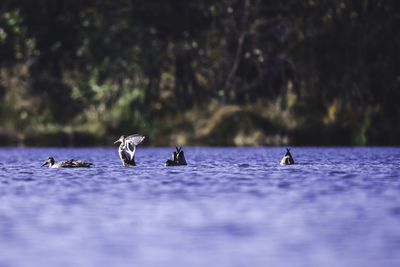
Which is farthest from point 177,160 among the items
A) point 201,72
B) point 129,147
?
point 201,72

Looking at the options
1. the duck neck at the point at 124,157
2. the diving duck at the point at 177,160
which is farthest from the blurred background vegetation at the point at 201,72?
the duck neck at the point at 124,157

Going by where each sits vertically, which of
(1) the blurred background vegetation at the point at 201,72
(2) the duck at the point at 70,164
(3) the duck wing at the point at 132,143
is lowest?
(2) the duck at the point at 70,164

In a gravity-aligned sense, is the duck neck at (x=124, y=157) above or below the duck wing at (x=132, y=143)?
below

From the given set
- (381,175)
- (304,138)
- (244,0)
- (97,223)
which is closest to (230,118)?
(304,138)

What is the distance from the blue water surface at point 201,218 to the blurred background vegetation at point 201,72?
72.9 feet

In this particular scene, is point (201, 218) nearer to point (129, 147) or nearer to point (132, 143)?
point (132, 143)

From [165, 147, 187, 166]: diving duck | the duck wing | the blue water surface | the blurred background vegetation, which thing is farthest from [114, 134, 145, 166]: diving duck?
the blurred background vegetation

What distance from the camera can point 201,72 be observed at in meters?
48.3

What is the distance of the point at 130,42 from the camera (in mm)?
50156

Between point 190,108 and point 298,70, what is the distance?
677 cm

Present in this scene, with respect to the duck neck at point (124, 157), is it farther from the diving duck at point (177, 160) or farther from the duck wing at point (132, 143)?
the diving duck at point (177, 160)

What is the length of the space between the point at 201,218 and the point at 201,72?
35.8m

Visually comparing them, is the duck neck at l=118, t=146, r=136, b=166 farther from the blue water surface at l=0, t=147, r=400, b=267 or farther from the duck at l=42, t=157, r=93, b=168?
the blue water surface at l=0, t=147, r=400, b=267

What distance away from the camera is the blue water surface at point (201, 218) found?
31.6ft
